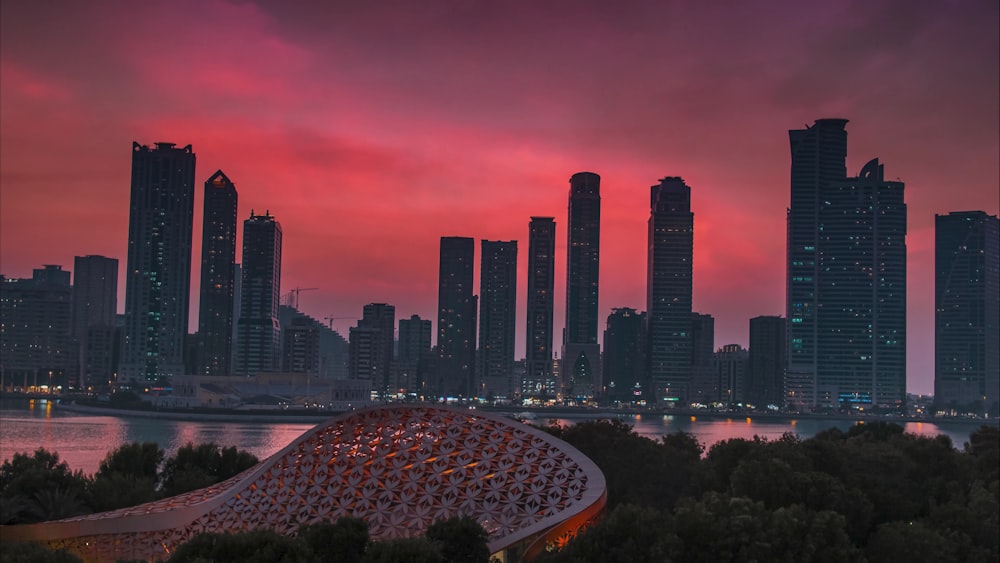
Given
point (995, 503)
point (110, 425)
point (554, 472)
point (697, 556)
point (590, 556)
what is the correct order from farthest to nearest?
point (110, 425), point (995, 503), point (554, 472), point (697, 556), point (590, 556)

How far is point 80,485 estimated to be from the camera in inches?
1533

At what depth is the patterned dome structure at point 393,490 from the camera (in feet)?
89.1

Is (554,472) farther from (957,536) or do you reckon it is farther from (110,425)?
(110,425)

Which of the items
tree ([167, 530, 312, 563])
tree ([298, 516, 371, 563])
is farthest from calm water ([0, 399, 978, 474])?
tree ([298, 516, 371, 563])

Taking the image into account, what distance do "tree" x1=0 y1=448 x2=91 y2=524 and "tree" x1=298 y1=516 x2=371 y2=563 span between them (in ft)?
52.1

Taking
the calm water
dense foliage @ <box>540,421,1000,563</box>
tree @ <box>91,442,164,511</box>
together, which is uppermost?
dense foliage @ <box>540,421,1000,563</box>

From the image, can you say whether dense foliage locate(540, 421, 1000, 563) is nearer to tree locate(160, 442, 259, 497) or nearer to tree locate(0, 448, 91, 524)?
tree locate(160, 442, 259, 497)

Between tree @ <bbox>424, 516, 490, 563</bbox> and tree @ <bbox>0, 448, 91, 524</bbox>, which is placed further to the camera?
tree @ <bbox>0, 448, 91, 524</bbox>

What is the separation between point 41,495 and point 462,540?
19235 mm

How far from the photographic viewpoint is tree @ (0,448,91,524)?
35.0 meters

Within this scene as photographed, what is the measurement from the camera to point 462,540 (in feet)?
78.2

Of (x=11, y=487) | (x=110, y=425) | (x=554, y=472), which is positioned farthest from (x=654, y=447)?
(x=110, y=425)

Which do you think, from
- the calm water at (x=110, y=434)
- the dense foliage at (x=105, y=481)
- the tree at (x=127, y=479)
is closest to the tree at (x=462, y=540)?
the dense foliage at (x=105, y=481)

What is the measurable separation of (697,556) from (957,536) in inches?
430
